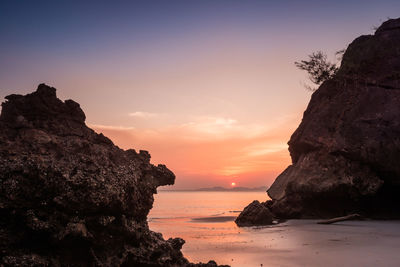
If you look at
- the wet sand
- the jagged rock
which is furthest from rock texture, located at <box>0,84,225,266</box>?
the jagged rock

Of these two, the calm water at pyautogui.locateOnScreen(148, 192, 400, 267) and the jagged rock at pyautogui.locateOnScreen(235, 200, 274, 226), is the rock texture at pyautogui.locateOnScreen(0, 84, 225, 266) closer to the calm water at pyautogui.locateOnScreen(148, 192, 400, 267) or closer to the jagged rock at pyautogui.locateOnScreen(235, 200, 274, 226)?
the calm water at pyautogui.locateOnScreen(148, 192, 400, 267)

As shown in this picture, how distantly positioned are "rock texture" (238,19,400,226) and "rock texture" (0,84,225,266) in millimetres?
12170

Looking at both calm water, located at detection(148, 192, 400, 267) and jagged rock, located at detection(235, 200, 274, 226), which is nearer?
calm water, located at detection(148, 192, 400, 267)

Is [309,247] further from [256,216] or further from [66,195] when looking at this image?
[256,216]

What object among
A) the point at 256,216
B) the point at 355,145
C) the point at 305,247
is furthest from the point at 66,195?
the point at 355,145

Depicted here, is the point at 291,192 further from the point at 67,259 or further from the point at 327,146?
the point at 67,259

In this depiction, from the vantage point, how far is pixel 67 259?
6.52 m

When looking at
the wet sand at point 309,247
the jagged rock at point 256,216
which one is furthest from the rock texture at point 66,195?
the jagged rock at point 256,216

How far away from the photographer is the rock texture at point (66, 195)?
20.9 feet

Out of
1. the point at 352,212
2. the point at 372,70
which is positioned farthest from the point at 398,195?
the point at 372,70

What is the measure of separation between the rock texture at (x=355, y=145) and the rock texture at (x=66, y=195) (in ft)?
39.9

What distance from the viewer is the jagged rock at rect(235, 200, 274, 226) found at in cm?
1772

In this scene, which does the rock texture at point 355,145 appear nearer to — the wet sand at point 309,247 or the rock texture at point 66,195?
the wet sand at point 309,247

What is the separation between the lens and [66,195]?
674cm
